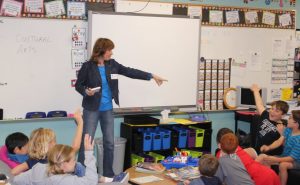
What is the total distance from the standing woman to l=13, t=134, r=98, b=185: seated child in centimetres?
166

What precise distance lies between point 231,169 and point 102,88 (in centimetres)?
176

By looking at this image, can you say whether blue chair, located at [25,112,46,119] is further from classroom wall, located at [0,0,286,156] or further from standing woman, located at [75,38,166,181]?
standing woman, located at [75,38,166,181]

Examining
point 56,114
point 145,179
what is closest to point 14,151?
point 145,179

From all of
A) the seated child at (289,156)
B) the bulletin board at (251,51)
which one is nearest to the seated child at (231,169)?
the seated child at (289,156)

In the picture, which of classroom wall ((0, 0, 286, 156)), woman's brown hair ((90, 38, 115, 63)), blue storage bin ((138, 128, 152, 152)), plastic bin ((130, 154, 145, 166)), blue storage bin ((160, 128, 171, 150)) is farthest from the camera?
blue storage bin ((160, 128, 171, 150))

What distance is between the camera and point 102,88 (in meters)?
4.80

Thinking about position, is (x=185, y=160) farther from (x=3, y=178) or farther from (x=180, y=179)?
(x=3, y=178)

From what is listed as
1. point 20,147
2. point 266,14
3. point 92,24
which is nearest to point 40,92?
point 92,24

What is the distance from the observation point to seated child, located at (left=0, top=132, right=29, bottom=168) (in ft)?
11.8

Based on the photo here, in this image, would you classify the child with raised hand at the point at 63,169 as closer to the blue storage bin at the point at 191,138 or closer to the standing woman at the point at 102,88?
the standing woman at the point at 102,88

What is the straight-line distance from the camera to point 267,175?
149 inches

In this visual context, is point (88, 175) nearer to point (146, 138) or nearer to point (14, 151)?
point (14, 151)

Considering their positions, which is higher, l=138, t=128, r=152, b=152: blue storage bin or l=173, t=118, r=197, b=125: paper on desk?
l=173, t=118, r=197, b=125: paper on desk

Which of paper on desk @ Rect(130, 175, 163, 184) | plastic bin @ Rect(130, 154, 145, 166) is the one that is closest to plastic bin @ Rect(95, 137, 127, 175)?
plastic bin @ Rect(130, 154, 145, 166)
